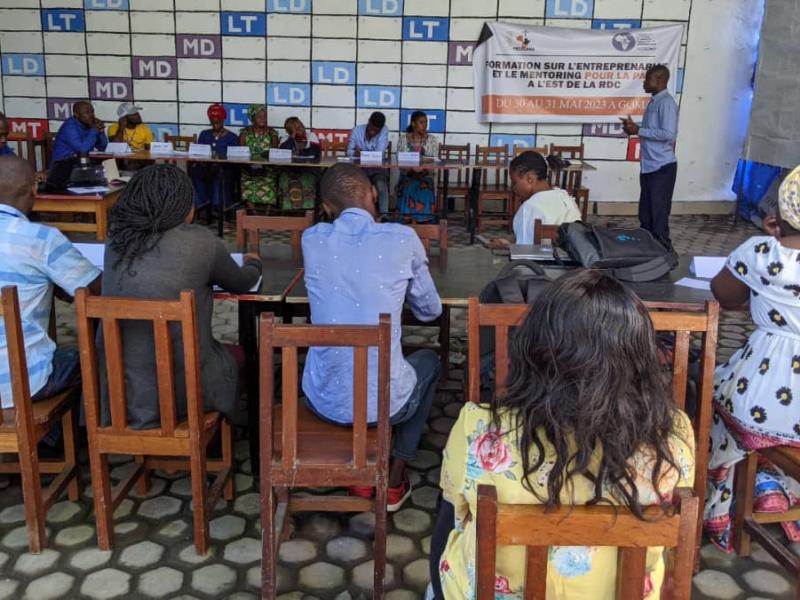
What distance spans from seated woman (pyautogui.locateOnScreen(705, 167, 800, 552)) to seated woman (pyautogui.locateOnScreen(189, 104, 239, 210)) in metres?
5.45

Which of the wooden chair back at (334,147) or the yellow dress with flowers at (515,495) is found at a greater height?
the wooden chair back at (334,147)

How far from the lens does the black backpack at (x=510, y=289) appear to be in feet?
7.49

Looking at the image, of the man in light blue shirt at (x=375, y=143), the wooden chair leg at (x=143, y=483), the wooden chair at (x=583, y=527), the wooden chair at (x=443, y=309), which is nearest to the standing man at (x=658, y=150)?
the man in light blue shirt at (x=375, y=143)

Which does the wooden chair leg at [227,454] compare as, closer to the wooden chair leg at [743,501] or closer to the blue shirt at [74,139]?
the wooden chair leg at [743,501]

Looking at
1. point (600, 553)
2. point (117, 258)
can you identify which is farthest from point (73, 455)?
point (600, 553)

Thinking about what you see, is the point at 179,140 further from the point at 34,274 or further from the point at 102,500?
the point at 102,500

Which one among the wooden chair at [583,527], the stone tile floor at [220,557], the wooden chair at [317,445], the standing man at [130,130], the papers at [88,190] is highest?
the standing man at [130,130]

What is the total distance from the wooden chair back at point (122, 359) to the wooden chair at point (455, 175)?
17.0 feet

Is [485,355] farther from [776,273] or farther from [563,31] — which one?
[563,31]

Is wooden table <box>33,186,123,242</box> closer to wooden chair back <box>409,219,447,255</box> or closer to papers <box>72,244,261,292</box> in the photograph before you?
papers <box>72,244,261,292</box>

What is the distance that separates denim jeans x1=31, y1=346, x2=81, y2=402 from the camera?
221 centimetres

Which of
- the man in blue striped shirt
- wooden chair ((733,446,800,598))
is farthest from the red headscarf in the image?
wooden chair ((733,446,800,598))

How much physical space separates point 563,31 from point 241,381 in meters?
6.34

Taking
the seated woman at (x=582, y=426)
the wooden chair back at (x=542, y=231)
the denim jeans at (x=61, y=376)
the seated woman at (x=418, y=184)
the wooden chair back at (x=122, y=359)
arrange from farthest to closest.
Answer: the seated woman at (x=418, y=184), the wooden chair back at (x=542, y=231), the denim jeans at (x=61, y=376), the wooden chair back at (x=122, y=359), the seated woman at (x=582, y=426)
